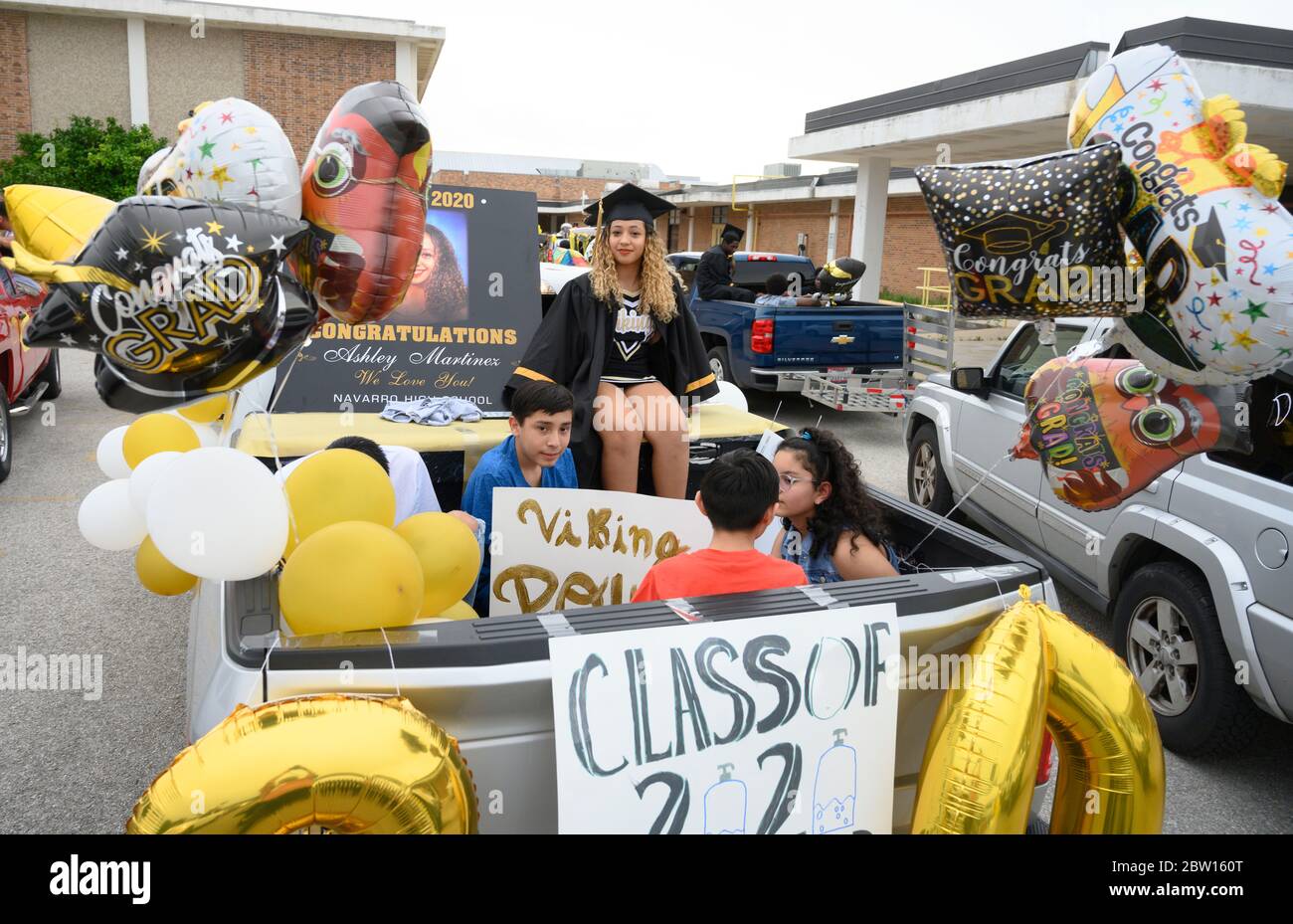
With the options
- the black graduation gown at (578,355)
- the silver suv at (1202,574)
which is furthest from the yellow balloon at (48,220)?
the silver suv at (1202,574)

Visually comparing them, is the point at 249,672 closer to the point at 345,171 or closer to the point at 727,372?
the point at 345,171

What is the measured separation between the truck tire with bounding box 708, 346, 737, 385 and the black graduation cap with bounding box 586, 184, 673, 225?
6.60m

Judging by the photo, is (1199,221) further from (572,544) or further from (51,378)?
(51,378)

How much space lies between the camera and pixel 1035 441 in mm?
3150

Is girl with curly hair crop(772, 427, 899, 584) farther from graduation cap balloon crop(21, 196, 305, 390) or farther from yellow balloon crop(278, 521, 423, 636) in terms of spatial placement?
graduation cap balloon crop(21, 196, 305, 390)

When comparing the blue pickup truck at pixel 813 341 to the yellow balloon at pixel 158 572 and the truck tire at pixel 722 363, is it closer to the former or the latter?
the truck tire at pixel 722 363

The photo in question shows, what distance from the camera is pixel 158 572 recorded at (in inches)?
111

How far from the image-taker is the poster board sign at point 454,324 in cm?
577

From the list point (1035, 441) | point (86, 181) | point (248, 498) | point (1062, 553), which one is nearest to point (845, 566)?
point (1035, 441)

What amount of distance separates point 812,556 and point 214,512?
195 centimetres

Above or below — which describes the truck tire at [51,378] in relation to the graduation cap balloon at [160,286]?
below

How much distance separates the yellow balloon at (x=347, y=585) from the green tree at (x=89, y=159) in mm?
23615

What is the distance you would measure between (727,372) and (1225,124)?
28.6 ft

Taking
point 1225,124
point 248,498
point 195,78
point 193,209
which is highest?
point 195,78
